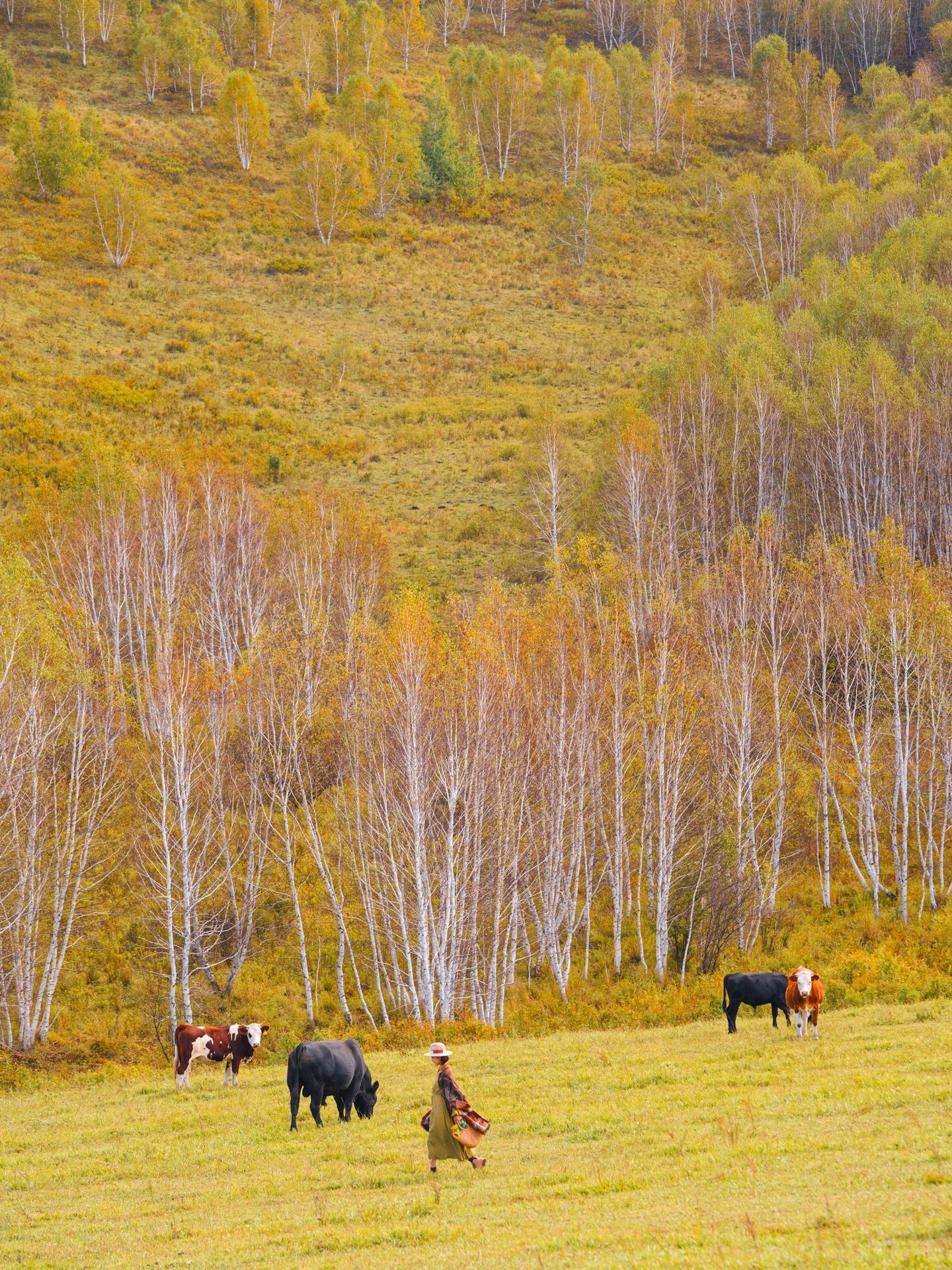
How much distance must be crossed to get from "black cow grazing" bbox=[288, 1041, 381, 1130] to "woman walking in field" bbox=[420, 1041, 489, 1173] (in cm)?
378

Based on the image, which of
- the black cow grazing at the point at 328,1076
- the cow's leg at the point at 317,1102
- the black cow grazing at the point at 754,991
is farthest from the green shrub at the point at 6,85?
the cow's leg at the point at 317,1102

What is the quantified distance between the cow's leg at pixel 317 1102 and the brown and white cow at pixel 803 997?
9.21m

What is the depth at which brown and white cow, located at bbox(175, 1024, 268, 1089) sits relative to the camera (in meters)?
23.4

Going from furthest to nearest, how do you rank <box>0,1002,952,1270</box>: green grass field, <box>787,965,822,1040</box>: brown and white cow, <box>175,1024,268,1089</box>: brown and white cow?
<box>175,1024,268,1089</box>: brown and white cow → <box>787,965,822,1040</box>: brown and white cow → <box>0,1002,952,1270</box>: green grass field

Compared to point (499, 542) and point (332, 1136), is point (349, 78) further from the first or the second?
point (332, 1136)

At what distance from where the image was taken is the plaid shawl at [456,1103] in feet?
47.8

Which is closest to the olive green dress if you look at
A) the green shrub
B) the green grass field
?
the green grass field

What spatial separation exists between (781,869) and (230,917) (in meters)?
19.2

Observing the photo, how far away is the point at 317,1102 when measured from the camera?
18.5 meters

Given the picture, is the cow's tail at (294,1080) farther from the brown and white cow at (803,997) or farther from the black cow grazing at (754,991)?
the black cow grazing at (754,991)

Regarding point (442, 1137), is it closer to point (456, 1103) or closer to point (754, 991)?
point (456, 1103)

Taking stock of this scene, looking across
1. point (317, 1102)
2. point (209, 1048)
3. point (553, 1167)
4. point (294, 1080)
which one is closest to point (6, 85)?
point (209, 1048)

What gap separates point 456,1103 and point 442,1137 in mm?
510

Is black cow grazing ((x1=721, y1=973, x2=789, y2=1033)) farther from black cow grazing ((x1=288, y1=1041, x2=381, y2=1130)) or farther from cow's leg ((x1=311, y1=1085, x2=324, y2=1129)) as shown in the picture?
cow's leg ((x1=311, y1=1085, x2=324, y2=1129))
